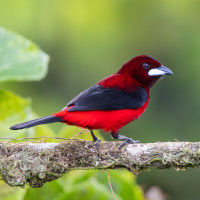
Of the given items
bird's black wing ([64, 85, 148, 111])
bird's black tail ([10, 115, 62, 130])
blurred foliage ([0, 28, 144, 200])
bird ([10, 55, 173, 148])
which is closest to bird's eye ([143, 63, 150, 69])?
bird ([10, 55, 173, 148])

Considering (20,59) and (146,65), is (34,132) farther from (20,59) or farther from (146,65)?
(146,65)

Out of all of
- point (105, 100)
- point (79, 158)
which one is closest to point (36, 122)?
point (79, 158)

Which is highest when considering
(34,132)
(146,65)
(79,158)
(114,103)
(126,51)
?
(146,65)

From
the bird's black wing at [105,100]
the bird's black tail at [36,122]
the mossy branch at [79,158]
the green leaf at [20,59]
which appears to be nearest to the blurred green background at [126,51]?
the green leaf at [20,59]

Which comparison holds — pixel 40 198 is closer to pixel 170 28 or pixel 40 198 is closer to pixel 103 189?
pixel 103 189

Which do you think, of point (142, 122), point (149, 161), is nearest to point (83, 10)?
point (142, 122)

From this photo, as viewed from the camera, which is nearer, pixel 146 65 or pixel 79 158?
pixel 79 158

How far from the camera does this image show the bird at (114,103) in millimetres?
3492

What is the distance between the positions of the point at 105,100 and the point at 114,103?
0.08 m

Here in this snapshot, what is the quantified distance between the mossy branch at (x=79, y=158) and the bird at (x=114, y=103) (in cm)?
10

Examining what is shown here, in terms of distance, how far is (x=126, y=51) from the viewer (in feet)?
49.5

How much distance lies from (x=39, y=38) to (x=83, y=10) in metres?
1.67

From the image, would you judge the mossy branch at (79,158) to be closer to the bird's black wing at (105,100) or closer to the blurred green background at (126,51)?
the bird's black wing at (105,100)

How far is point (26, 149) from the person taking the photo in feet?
10.5
